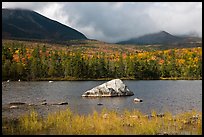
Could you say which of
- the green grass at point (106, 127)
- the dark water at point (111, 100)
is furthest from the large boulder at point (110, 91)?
the green grass at point (106, 127)

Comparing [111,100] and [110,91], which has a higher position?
[110,91]

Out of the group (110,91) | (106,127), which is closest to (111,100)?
(110,91)

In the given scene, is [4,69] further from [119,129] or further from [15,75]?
[119,129]

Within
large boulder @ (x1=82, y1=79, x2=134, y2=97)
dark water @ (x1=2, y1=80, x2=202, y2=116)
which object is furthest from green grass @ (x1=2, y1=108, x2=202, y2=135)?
large boulder @ (x1=82, y1=79, x2=134, y2=97)

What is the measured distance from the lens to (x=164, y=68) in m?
147

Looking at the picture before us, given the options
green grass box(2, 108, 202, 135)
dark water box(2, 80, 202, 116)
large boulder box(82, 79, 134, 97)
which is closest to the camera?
green grass box(2, 108, 202, 135)

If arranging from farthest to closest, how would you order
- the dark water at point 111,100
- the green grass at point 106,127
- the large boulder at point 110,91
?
the large boulder at point 110,91
the dark water at point 111,100
the green grass at point 106,127

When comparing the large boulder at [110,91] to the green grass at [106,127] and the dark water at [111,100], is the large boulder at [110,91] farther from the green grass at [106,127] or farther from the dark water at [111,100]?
the green grass at [106,127]

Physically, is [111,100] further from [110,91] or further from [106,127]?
[106,127]

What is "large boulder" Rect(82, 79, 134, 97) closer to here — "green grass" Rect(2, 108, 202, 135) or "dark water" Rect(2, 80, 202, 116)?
"dark water" Rect(2, 80, 202, 116)

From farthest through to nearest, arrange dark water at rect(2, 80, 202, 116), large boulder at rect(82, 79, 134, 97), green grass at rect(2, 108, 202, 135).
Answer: large boulder at rect(82, 79, 134, 97) → dark water at rect(2, 80, 202, 116) → green grass at rect(2, 108, 202, 135)

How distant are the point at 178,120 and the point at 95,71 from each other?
110292 mm

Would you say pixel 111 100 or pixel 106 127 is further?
pixel 111 100

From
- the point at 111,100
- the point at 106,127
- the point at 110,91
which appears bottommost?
the point at 111,100
